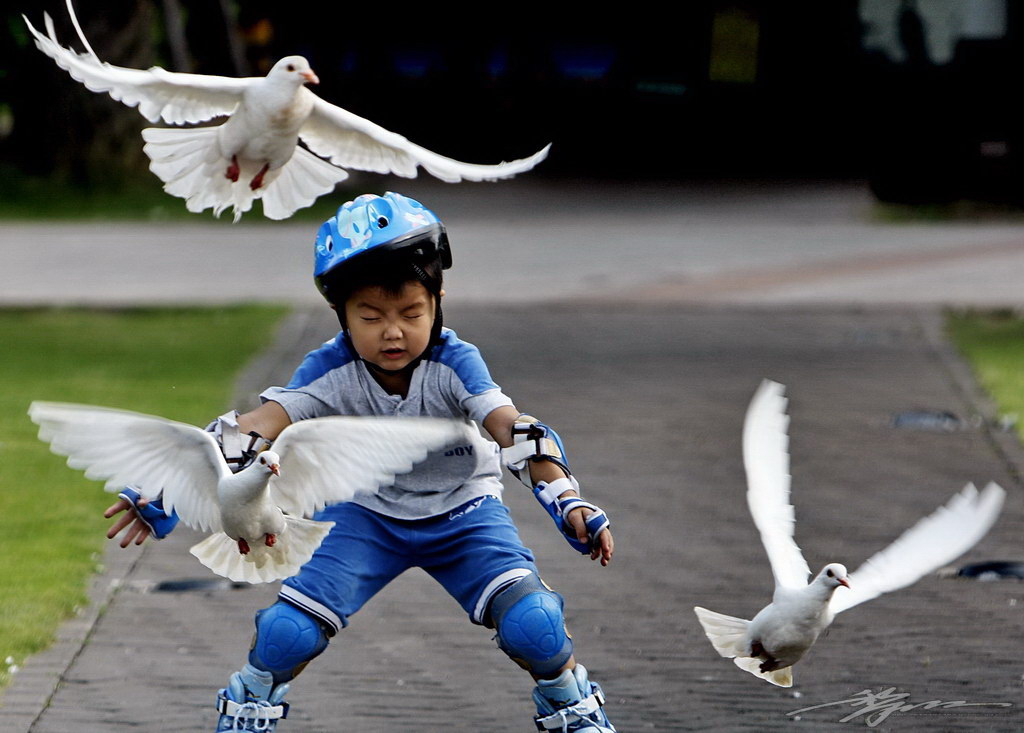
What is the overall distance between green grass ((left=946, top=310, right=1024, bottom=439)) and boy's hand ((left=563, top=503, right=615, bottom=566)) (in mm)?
5267

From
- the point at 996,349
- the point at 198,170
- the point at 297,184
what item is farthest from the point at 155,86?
the point at 996,349

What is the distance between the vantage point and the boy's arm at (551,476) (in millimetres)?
3584

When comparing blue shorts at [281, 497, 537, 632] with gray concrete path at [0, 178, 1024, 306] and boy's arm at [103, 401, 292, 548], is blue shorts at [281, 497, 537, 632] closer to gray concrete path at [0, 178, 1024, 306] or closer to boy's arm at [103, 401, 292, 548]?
boy's arm at [103, 401, 292, 548]

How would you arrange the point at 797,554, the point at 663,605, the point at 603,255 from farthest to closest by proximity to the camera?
the point at 603,255 → the point at 663,605 → the point at 797,554

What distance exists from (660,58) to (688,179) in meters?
2.99

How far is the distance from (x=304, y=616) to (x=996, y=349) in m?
7.79

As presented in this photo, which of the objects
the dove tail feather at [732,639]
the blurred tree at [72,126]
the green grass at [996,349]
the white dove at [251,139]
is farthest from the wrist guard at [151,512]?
the blurred tree at [72,126]

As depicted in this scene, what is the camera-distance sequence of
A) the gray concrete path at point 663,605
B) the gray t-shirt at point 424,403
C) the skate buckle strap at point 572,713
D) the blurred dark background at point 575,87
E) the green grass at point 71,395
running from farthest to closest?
1. the blurred dark background at point 575,87
2. the green grass at point 71,395
3. the gray concrete path at point 663,605
4. the gray t-shirt at point 424,403
5. the skate buckle strap at point 572,713

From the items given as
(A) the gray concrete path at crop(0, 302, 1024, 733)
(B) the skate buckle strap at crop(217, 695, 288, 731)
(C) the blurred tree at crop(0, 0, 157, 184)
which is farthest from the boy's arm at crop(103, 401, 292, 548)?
(C) the blurred tree at crop(0, 0, 157, 184)

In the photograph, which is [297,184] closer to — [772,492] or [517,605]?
[517,605]

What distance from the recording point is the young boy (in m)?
3.70

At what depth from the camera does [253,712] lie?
3.72 m

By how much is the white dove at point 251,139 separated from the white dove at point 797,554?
0.84m

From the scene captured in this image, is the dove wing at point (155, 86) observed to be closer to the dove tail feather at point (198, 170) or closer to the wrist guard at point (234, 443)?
the dove tail feather at point (198, 170)
